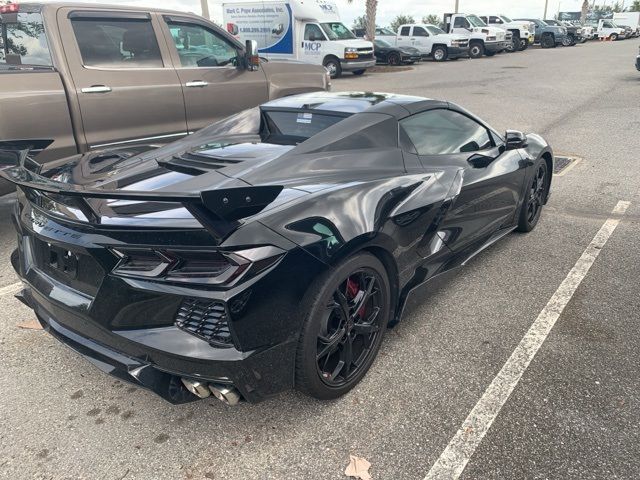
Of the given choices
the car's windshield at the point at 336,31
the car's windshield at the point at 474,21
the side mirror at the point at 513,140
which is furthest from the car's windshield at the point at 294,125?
the car's windshield at the point at 474,21

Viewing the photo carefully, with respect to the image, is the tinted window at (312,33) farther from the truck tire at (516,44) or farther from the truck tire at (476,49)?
the truck tire at (516,44)

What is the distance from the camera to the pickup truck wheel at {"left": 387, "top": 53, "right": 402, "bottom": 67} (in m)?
24.0

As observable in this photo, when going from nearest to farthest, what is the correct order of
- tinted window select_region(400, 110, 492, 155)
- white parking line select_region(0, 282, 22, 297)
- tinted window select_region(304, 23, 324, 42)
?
tinted window select_region(400, 110, 492, 155) → white parking line select_region(0, 282, 22, 297) → tinted window select_region(304, 23, 324, 42)

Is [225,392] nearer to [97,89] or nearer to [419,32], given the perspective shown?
[97,89]

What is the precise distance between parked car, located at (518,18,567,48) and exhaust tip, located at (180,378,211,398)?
38223 millimetres

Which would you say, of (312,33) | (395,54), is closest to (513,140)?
(312,33)

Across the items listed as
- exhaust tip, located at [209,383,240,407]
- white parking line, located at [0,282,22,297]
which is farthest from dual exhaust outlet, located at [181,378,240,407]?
white parking line, located at [0,282,22,297]

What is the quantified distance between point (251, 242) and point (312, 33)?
1852 centimetres

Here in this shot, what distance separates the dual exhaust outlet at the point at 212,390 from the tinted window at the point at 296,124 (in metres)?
1.50

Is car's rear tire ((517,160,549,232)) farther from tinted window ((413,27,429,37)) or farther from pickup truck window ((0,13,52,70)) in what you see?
tinted window ((413,27,429,37))

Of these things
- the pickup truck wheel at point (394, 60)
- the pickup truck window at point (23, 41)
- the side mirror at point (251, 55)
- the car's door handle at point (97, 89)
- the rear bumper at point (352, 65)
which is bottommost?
the pickup truck wheel at point (394, 60)

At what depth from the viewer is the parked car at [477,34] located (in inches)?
1070

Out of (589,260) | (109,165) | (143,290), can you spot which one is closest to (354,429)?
(143,290)

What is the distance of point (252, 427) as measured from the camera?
8.09 feet
